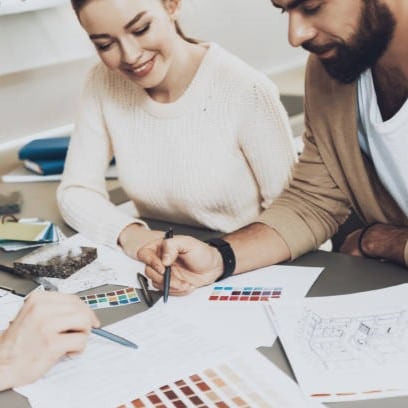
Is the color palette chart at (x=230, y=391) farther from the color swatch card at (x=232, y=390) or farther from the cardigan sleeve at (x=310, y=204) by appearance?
the cardigan sleeve at (x=310, y=204)

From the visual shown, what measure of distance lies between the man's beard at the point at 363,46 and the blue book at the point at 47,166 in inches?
37.7

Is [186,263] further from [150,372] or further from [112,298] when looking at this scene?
[150,372]

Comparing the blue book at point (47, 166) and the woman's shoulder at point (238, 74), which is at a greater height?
the woman's shoulder at point (238, 74)

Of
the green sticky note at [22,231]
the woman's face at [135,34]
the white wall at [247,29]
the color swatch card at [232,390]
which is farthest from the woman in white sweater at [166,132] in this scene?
the white wall at [247,29]

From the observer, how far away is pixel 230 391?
82 cm

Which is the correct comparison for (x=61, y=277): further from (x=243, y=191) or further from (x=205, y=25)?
(x=205, y=25)

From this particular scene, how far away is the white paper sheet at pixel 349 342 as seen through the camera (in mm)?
815

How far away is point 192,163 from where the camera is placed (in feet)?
5.07

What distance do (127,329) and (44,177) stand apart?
3.30 feet

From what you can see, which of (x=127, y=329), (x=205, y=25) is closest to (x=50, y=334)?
(x=127, y=329)

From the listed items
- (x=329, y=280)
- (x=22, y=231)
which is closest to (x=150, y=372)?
(x=329, y=280)

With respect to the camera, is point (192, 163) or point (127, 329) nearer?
point (127, 329)

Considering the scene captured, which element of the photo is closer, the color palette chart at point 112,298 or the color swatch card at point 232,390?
the color swatch card at point 232,390

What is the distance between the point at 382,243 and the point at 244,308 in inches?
13.6
